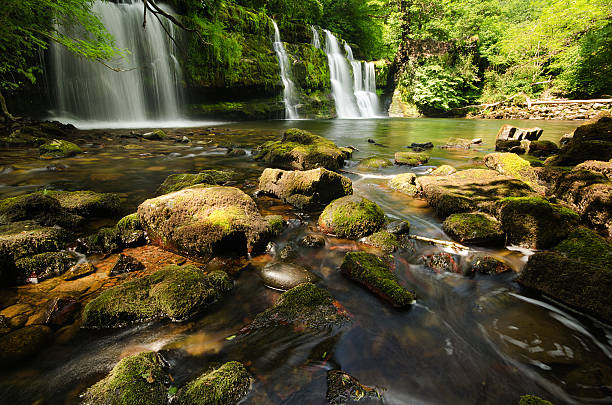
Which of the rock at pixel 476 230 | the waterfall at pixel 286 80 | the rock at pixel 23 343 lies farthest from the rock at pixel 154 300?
the waterfall at pixel 286 80

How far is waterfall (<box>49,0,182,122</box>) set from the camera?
1483 centimetres

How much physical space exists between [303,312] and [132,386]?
128 centimetres

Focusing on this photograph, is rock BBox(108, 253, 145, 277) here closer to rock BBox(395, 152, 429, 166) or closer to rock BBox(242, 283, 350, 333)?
rock BBox(242, 283, 350, 333)

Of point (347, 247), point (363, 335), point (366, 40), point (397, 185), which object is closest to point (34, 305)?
point (363, 335)

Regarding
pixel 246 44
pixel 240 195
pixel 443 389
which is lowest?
pixel 443 389

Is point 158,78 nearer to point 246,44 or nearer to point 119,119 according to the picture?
point 119,119

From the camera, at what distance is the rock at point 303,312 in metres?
2.29

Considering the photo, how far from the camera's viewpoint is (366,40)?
111ft

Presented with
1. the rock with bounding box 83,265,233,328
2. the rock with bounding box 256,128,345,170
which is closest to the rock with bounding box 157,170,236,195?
the rock with bounding box 256,128,345,170

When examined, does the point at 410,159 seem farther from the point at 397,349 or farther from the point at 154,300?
the point at 154,300

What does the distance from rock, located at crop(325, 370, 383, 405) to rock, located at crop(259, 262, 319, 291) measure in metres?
1.06

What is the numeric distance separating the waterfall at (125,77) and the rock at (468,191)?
53.2 feet

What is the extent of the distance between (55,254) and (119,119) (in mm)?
17094

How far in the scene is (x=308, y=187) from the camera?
477cm
